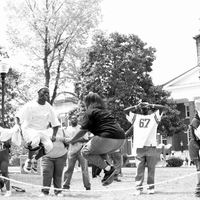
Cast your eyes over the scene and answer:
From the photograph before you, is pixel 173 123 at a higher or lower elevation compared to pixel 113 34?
lower

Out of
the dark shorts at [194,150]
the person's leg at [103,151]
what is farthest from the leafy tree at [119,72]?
the person's leg at [103,151]

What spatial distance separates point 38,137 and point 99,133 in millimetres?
1684

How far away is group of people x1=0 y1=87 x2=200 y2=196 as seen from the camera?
7.39 m

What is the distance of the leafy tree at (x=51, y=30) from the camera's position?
36.6 meters

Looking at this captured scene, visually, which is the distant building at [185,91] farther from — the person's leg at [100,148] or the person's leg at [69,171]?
the person's leg at [100,148]

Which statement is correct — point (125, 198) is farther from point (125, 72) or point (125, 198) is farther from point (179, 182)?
point (125, 72)

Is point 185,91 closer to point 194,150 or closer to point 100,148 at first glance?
point 194,150

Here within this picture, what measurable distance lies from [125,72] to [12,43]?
36.0 ft

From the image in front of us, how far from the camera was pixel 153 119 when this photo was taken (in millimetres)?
11133

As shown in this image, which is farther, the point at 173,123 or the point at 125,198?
the point at 173,123

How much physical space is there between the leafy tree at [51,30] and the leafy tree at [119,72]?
2.23 metres

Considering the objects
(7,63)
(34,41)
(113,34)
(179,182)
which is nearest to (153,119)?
(179,182)

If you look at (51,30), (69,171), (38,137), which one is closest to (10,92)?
(51,30)

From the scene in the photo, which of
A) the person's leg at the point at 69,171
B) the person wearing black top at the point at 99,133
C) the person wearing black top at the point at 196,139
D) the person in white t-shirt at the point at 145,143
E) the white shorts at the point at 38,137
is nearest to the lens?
the person wearing black top at the point at 99,133
